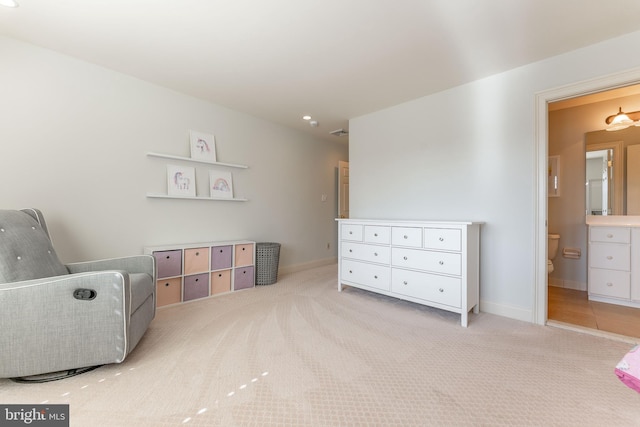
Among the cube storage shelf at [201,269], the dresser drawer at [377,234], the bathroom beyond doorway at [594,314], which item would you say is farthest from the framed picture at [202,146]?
the bathroom beyond doorway at [594,314]

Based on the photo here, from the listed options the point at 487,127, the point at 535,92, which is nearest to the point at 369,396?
the point at 487,127

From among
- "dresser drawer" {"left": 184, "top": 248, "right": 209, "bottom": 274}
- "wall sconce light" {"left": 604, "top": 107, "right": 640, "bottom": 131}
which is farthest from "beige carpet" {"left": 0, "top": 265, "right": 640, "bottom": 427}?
"wall sconce light" {"left": 604, "top": 107, "right": 640, "bottom": 131}

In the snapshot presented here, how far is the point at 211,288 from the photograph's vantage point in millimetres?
3119

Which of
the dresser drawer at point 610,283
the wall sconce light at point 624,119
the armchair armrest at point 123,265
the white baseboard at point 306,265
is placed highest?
the wall sconce light at point 624,119

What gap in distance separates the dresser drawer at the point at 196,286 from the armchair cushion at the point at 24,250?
1.11 metres

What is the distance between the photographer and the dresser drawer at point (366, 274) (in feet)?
9.35

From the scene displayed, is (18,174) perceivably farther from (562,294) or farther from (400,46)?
(562,294)

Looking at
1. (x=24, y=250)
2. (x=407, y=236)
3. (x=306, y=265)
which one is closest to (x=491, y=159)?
(x=407, y=236)

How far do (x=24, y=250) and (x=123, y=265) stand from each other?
2.02 feet

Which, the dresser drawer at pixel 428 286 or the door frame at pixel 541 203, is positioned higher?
the door frame at pixel 541 203

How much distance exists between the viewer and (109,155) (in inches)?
104

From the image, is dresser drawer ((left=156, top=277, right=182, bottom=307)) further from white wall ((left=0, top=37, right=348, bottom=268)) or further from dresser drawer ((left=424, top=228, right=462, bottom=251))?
dresser drawer ((left=424, top=228, right=462, bottom=251))

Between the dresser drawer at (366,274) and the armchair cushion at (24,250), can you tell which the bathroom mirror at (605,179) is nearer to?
the dresser drawer at (366,274)

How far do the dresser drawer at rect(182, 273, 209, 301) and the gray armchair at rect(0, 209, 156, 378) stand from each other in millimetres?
1115
